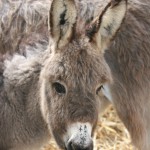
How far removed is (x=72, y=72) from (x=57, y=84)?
0.13 m

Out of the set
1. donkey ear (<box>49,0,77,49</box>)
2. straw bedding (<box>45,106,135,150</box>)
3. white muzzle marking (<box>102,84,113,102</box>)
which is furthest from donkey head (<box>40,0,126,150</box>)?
straw bedding (<box>45,106,135,150</box>)

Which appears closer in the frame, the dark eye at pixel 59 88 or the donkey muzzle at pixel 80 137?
the donkey muzzle at pixel 80 137

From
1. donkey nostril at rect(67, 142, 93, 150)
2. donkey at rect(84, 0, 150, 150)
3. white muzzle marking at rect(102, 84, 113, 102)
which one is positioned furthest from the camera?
donkey at rect(84, 0, 150, 150)

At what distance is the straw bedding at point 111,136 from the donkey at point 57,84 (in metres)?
1.55

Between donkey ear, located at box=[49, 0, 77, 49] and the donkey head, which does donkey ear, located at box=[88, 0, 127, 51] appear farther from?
donkey ear, located at box=[49, 0, 77, 49]

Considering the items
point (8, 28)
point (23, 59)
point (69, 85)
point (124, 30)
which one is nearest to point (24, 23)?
point (8, 28)

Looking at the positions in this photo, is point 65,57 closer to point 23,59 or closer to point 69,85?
point 69,85

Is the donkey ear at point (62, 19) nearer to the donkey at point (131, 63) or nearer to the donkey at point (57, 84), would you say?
the donkey at point (57, 84)

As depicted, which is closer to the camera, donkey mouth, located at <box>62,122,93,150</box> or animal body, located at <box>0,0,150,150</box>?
donkey mouth, located at <box>62,122,93,150</box>

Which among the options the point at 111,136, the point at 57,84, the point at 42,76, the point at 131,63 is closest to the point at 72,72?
the point at 57,84

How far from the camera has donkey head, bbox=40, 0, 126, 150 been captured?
12.9 feet

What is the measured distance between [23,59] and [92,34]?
2.23 feet

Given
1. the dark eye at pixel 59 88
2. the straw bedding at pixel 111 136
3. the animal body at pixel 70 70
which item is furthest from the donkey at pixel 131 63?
the straw bedding at pixel 111 136

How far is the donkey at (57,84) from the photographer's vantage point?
395 centimetres
